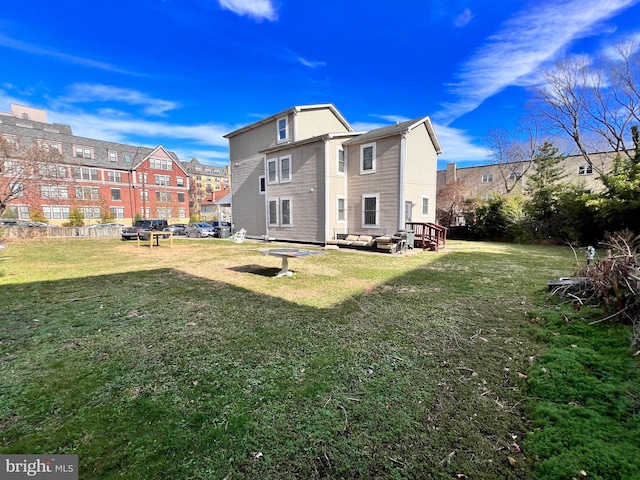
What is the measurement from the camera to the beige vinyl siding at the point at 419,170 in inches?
540

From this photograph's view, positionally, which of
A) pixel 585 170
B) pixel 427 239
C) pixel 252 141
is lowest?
pixel 427 239

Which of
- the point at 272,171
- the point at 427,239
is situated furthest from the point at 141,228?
the point at 427,239

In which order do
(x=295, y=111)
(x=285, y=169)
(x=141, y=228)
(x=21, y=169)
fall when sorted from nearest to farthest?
(x=295, y=111), (x=285, y=169), (x=21, y=169), (x=141, y=228)

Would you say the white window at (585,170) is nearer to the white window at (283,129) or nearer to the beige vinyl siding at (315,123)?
the beige vinyl siding at (315,123)

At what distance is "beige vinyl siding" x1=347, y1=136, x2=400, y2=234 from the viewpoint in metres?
13.3

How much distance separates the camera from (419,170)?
14.6 m

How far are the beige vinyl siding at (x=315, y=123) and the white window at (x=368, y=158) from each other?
404 cm

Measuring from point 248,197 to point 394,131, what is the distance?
34.7 feet

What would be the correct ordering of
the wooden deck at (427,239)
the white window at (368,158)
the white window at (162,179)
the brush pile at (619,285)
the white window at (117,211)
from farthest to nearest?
the white window at (162,179), the white window at (117,211), the white window at (368,158), the wooden deck at (427,239), the brush pile at (619,285)

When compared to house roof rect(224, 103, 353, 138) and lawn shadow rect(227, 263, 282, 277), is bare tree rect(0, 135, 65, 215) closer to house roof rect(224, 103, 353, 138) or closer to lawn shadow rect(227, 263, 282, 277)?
house roof rect(224, 103, 353, 138)

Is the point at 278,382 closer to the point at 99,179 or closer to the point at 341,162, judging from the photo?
the point at 341,162

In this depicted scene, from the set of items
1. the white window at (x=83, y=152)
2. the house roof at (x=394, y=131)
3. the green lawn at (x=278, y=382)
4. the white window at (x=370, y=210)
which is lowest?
the green lawn at (x=278, y=382)

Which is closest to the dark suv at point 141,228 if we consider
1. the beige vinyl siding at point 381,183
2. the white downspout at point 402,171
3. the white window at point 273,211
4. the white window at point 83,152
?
the white window at point 273,211

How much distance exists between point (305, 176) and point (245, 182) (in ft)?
19.8
